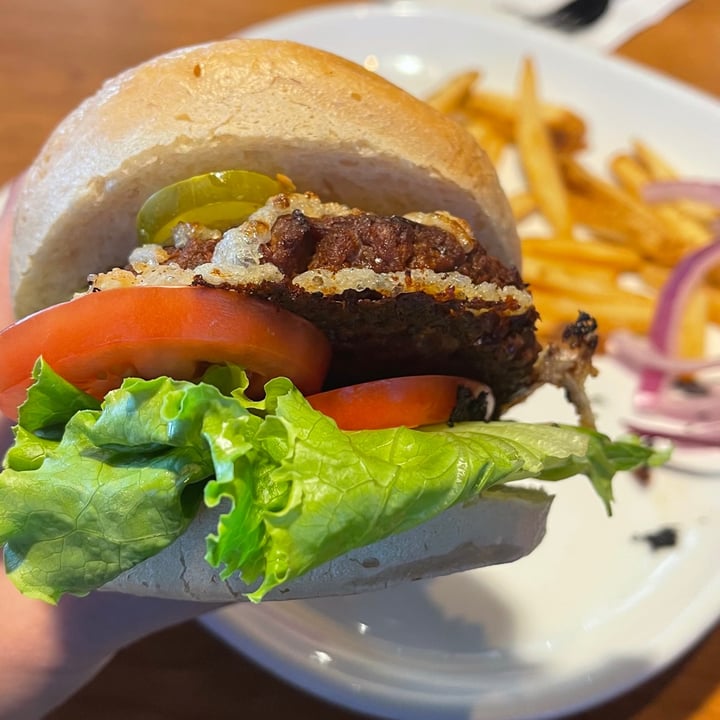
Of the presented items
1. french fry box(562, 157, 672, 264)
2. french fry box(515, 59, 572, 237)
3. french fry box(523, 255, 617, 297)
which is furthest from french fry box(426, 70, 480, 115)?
french fry box(523, 255, 617, 297)

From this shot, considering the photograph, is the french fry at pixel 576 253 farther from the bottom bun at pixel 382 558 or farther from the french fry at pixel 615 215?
the bottom bun at pixel 382 558

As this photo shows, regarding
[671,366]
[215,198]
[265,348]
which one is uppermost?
Result: [215,198]

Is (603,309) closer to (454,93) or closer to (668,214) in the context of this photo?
(668,214)

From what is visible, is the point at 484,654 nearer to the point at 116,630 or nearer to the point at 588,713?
the point at 588,713

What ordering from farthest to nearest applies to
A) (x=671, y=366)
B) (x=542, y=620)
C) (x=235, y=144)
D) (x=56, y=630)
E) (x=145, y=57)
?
1. (x=145, y=57)
2. (x=671, y=366)
3. (x=542, y=620)
4. (x=56, y=630)
5. (x=235, y=144)

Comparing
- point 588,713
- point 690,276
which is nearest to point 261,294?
point 588,713

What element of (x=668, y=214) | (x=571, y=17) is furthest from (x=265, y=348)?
(x=571, y=17)

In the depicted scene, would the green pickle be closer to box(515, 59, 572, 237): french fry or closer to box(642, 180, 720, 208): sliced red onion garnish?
box(515, 59, 572, 237): french fry
